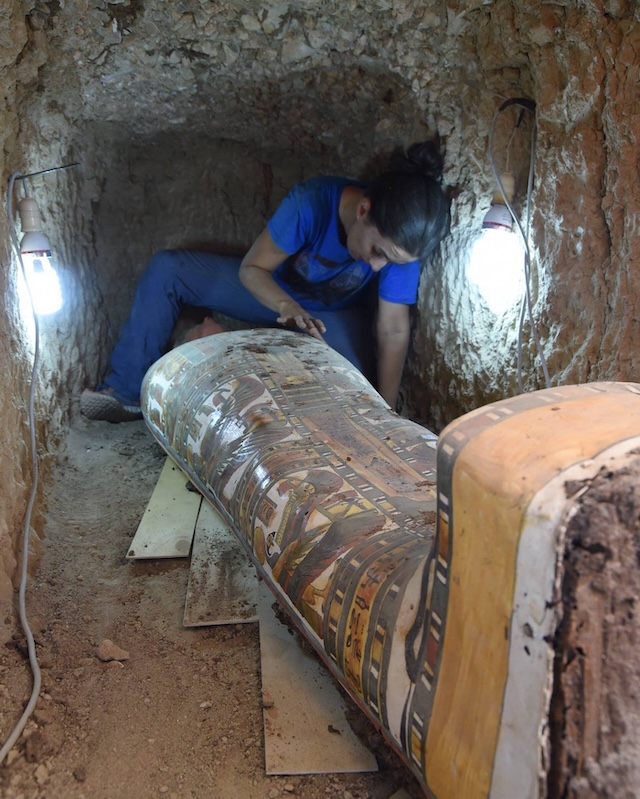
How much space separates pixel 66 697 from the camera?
1.41m

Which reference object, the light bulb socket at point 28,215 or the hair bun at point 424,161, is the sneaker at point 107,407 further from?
the hair bun at point 424,161

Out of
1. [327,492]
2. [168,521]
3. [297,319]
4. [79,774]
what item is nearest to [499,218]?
[297,319]

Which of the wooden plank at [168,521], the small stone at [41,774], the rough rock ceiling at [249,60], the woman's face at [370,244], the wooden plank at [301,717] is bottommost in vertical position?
the wooden plank at [301,717]

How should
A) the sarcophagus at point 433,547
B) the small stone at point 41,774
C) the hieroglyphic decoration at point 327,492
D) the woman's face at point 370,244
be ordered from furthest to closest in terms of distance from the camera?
the woman's face at point 370,244 < the small stone at point 41,774 < the hieroglyphic decoration at point 327,492 < the sarcophagus at point 433,547

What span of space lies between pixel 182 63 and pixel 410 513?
1.94 meters

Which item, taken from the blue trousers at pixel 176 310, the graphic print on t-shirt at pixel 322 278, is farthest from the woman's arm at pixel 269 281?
the blue trousers at pixel 176 310

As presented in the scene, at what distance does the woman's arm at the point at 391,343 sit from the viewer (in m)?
2.67

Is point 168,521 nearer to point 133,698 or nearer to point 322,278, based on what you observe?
point 133,698

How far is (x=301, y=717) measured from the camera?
4.56ft

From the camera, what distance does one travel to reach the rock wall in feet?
5.62

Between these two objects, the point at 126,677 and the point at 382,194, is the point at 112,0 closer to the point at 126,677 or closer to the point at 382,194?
the point at 382,194

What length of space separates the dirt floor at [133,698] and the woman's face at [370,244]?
4.11 feet

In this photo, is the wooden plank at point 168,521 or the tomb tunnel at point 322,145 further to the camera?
the wooden plank at point 168,521

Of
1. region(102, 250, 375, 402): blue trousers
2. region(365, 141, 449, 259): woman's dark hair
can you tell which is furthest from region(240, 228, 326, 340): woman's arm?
region(365, 141, 449, 259): woman's dark hair
